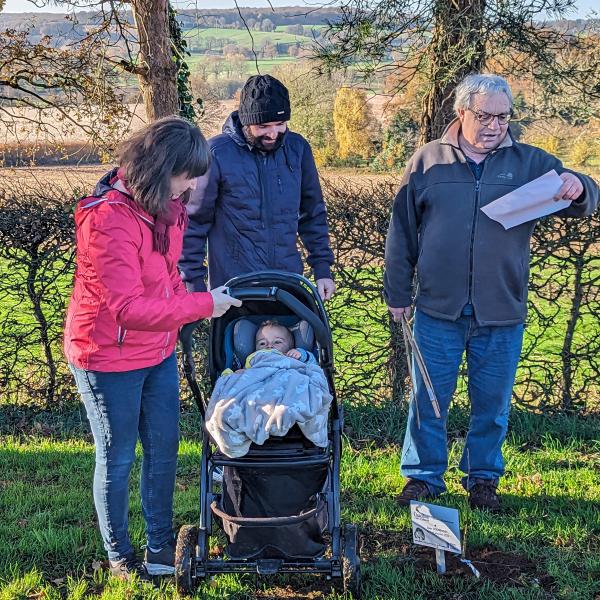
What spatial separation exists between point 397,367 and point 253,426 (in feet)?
8.40

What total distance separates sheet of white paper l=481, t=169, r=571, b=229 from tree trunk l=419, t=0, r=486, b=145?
5.49ft

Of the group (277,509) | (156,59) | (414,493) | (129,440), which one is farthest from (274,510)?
(156,59)

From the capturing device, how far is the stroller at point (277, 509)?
10.1ft

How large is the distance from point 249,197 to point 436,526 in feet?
5.89

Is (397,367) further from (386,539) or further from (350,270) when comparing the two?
(386,539)

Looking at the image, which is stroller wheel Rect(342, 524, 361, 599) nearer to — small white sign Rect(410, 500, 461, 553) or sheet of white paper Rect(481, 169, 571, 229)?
small white sign Rect(410, 500, 461, 553)

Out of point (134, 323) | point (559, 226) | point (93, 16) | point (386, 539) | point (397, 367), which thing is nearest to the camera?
point (134, 323)

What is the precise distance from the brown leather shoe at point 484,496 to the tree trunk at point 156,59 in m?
3.96

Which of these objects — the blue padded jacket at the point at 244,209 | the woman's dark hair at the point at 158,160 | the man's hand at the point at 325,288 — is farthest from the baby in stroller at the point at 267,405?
the man's hand at the point at 325,288

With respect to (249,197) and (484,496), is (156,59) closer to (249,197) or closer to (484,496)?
(249,197)

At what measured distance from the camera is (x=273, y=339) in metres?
3.45

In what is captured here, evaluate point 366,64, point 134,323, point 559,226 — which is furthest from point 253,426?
point 366,64

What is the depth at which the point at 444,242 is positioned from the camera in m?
3.85

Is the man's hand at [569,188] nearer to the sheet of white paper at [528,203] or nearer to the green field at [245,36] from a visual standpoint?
the sheet of white paper at [528,203]
